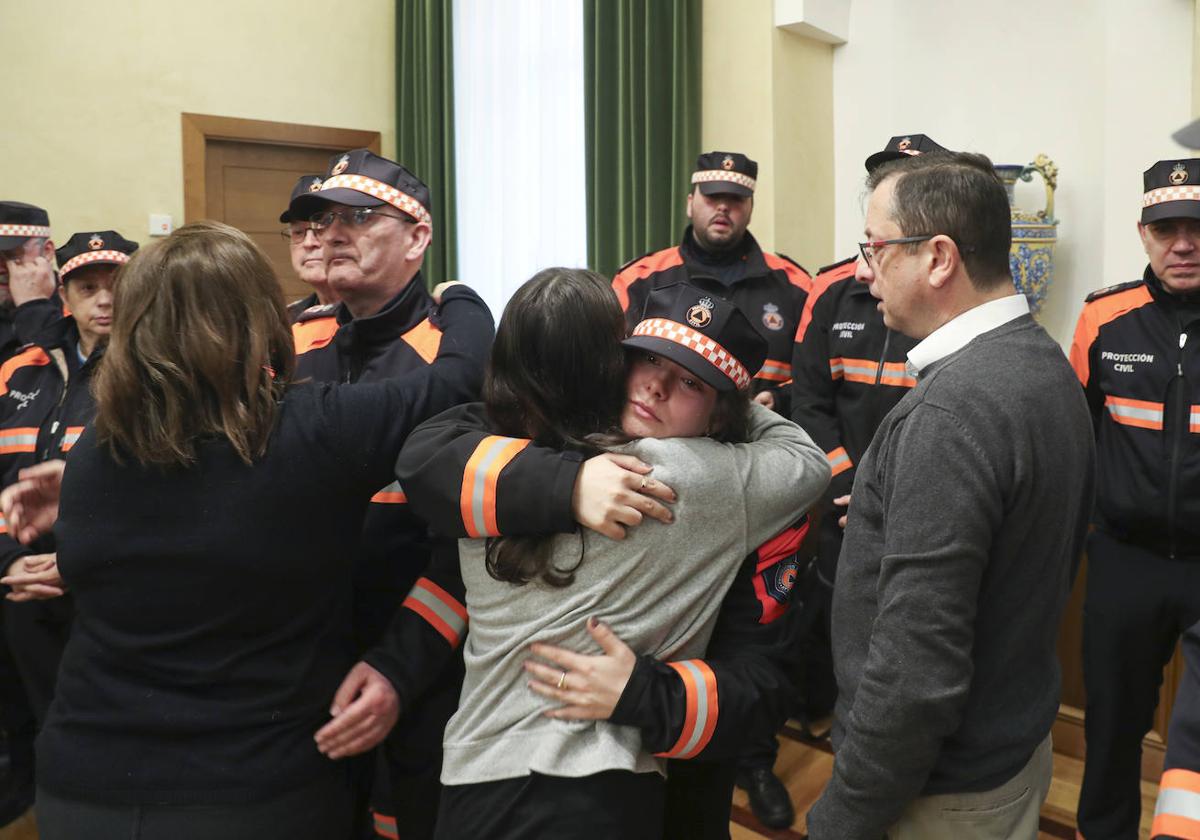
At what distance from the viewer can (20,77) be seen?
454cm

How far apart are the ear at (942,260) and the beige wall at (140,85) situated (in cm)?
450

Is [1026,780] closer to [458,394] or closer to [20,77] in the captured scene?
[458,394]

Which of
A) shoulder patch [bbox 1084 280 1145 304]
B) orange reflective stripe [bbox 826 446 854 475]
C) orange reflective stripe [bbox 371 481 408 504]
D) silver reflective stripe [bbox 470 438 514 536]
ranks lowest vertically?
orange reflective stripe [bbox 826 446 854 475]

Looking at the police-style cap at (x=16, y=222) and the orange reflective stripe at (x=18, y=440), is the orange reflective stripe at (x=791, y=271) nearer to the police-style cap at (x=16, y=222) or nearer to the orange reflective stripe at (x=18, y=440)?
the orange reflective stripe at (x=18, y=440)

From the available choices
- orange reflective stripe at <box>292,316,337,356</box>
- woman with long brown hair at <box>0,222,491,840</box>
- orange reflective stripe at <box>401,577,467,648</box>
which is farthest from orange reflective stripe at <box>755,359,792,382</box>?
woman with long brown hair at <box>0,222,491,840</box>

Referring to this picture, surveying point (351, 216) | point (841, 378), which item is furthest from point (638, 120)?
point (351, 216)

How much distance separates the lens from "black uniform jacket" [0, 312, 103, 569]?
239 centimetres

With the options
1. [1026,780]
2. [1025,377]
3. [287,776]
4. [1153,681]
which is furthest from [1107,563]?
[287,776]

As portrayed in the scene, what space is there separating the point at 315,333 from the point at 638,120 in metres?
2.83

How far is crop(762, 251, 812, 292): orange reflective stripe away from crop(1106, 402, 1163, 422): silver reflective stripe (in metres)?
1.09

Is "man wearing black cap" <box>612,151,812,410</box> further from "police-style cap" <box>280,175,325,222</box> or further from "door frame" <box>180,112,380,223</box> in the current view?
"door frame" <box>180,112,380,223</box>

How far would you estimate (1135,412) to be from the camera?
92.9 inches

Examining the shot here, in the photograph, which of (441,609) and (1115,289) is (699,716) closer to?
(441,609)

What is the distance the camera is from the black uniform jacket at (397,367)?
1.53m
